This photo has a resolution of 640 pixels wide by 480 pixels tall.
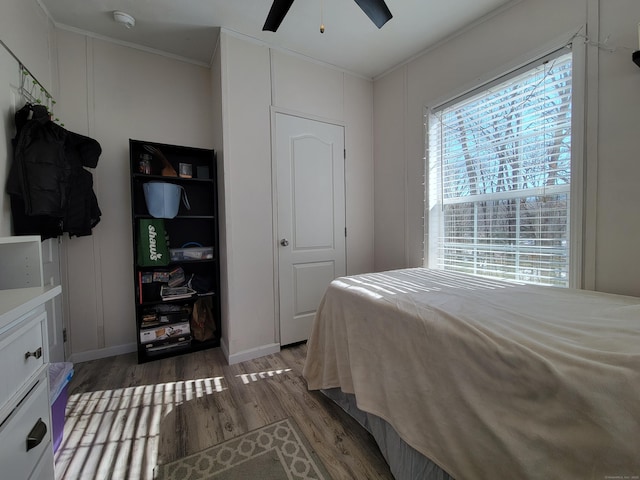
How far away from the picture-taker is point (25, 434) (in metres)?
0.81

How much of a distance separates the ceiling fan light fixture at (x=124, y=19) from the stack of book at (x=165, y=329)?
2.34 m

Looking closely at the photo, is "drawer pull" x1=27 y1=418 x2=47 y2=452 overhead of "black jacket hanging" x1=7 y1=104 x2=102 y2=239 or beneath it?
beneath

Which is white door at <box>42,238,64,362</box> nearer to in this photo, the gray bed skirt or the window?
the gray bed skirt

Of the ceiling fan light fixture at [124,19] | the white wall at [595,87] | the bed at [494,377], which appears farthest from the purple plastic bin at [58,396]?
the white wall at [595,87]

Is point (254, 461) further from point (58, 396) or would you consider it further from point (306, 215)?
point (306, 215)

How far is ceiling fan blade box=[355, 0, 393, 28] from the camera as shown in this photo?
4.68ft

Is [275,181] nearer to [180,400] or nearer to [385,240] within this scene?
[385,240]

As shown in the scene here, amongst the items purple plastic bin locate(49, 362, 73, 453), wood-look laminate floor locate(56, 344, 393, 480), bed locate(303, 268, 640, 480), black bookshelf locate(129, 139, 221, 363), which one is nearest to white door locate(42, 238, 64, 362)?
wood-look laminate floor locate(56, 344, 393, 480)

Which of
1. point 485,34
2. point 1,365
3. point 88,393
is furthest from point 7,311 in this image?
point 485,34

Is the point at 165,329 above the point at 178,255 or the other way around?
the other way around

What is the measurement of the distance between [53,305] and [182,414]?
135 centimetres

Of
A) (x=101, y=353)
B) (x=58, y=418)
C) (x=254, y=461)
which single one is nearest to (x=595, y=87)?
(x=254, y=461)

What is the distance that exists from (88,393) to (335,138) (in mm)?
2950

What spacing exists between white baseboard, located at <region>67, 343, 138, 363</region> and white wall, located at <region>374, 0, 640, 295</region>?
2.89 m
